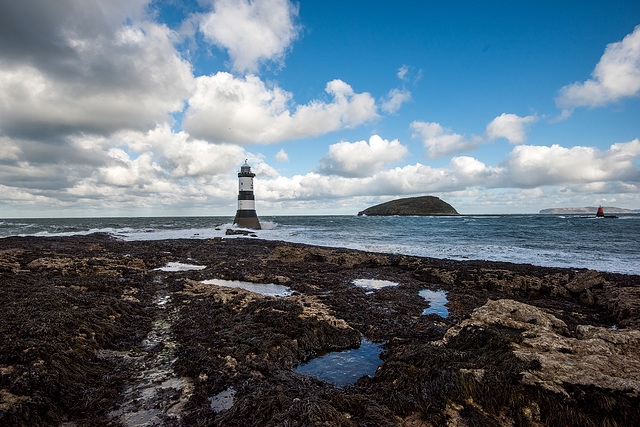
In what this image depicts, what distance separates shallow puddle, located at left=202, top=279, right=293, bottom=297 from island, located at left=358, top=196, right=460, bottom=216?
509 feet

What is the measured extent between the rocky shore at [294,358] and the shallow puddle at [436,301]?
332 mm

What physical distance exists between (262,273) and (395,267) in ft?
22.6

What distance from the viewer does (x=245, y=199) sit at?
46.3m

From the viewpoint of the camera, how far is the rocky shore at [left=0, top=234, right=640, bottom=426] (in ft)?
11.1

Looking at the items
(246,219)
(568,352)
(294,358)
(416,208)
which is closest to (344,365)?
(294,358)

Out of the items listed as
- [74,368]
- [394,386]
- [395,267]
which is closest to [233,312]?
[74,368]

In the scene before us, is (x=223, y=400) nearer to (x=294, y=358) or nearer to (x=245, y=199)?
(x=294, y=358)

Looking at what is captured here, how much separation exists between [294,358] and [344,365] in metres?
0.91

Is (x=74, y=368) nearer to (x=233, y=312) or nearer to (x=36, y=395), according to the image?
(x=36, y=395)

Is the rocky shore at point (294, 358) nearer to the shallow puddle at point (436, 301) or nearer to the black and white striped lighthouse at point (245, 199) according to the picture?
the shallow puddle at point (436, 301)

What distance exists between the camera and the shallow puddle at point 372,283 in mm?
11555

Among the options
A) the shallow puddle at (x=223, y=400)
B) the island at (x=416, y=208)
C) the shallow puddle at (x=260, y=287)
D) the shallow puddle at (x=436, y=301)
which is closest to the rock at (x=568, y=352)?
the shallow puddle at (x=436, y=301)

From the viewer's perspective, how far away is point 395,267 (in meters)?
15.6

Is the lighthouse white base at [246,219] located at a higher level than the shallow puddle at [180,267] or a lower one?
higher
